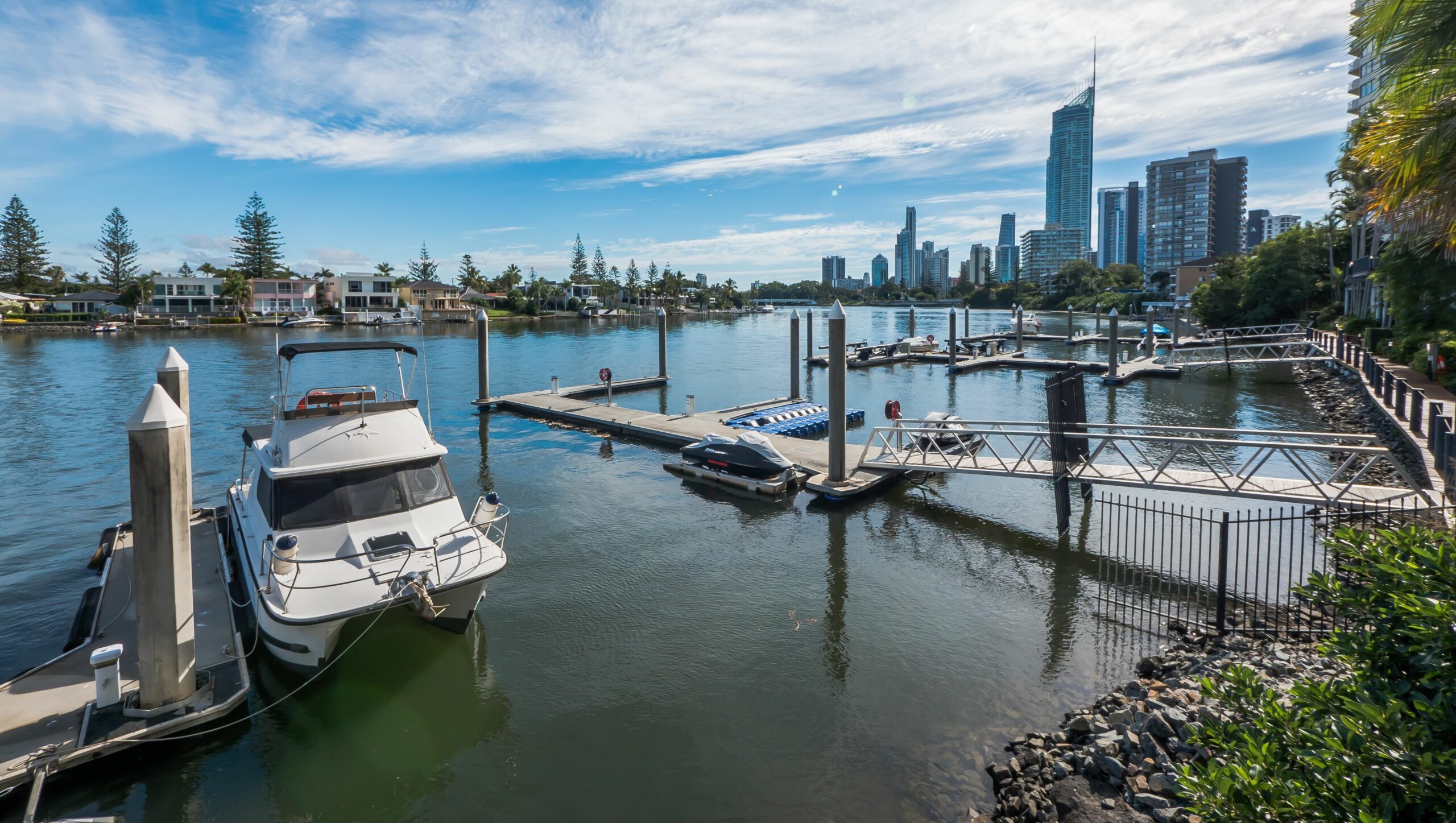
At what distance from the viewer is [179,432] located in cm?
802

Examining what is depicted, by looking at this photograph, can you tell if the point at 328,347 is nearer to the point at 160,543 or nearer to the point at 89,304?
the point at 160,543

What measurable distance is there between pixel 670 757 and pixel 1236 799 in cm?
621

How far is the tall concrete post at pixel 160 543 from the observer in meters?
7.73

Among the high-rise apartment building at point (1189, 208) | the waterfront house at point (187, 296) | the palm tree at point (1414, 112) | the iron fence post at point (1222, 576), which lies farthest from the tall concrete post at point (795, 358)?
the high-rise apartment building at point (1189, 208)

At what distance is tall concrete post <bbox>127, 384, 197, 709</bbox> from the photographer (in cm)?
773

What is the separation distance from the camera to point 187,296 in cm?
10738

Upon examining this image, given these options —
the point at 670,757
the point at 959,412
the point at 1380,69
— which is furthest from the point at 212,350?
the point at 1380,69

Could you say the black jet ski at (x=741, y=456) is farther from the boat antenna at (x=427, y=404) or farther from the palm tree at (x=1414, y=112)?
the palm tree at (x=1414, y=112)

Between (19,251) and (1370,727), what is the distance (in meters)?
138

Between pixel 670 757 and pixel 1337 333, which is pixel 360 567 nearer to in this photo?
pixel 670 757

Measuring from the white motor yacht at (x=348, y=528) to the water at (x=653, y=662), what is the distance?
133 cm

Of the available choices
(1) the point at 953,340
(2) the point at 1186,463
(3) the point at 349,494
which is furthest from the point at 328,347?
(1) the point at 953,340

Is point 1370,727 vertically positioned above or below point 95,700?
above

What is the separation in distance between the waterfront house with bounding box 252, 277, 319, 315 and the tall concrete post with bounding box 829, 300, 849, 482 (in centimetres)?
11333
